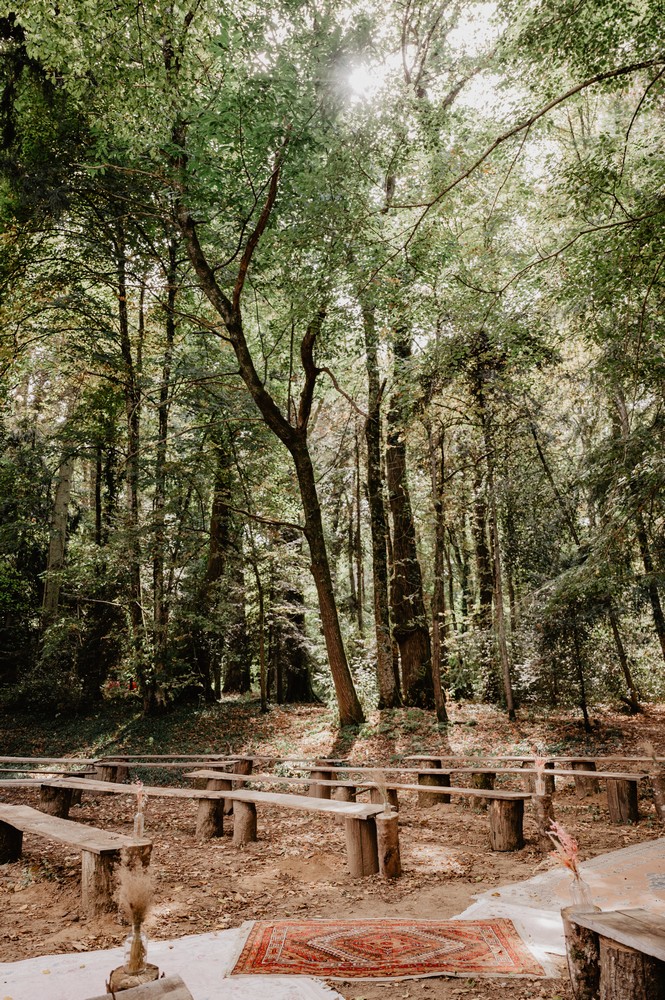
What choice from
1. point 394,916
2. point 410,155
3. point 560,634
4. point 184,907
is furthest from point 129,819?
point 410,155

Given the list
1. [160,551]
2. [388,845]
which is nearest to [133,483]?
[160,551]

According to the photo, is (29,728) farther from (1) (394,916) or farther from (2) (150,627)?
(1) (394,916)

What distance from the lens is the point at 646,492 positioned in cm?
730

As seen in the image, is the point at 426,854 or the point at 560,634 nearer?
the point at 426,854

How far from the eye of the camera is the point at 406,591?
14.2m

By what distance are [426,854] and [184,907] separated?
2560 millimetres

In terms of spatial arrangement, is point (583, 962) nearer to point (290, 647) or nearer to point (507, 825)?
point (507, 825)

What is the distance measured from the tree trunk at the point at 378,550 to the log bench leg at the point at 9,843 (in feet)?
26.9

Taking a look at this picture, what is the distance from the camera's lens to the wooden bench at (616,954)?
251cm

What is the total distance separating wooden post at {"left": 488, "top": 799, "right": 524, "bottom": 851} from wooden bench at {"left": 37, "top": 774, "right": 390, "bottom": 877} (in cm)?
134

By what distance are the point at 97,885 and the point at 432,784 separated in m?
5.15

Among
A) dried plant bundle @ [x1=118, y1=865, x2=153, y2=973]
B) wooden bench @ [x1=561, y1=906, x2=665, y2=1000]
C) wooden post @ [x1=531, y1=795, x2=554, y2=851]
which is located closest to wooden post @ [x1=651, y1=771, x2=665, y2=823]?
wooden post @ [x1=531, y1=795, x2=554, y2=851]

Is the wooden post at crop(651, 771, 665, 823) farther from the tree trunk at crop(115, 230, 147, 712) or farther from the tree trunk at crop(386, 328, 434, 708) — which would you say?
the tree trunk at crop(115, 230, 147, 712)

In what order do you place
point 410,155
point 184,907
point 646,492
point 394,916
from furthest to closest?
1. point 410,155
2. point 646,492
3. point 184,907
4. point 394,916
